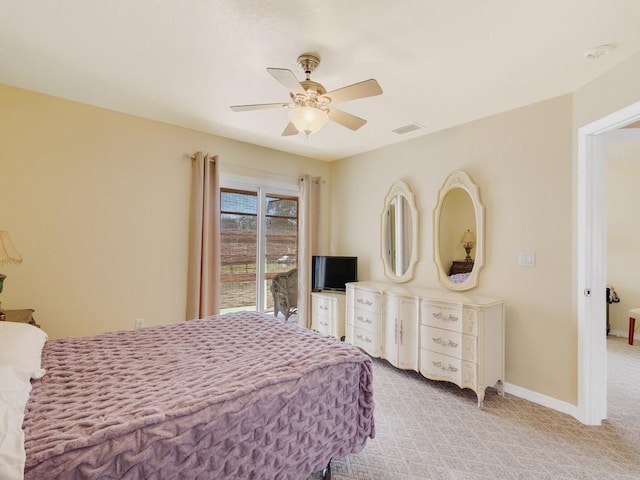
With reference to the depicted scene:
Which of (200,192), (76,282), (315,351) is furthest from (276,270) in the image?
(315,351)

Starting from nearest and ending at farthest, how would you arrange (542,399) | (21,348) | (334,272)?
(21,348)
(542,399)
(334,272)

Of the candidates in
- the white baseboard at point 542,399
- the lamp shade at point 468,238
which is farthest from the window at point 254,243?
the white baseboard at point 542,399

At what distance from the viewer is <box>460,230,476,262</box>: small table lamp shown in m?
3.16

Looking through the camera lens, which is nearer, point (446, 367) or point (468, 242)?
point (446, 367)

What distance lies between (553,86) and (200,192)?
335 cm

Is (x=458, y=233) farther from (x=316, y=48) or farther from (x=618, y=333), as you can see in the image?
(x=618, y=333)

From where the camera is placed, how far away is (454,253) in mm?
3307

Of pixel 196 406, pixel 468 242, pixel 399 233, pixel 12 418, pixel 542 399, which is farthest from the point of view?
pixel 399 233

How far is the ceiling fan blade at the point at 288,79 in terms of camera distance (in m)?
1.67

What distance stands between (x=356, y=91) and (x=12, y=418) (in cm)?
206

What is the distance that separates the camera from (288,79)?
177cm

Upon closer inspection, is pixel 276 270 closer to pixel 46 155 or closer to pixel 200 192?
pixel 200 192

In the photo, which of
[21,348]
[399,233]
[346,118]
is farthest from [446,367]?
[21,348]

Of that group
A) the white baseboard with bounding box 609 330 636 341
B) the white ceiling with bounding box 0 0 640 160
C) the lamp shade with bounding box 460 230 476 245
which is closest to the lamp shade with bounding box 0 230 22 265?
the white ceiling with bounding box 0 0 640 160
